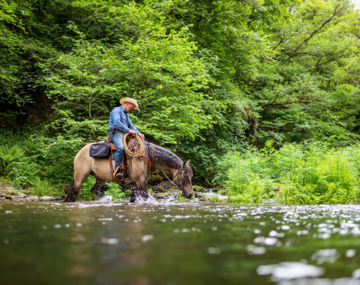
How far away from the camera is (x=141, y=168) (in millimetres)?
8086

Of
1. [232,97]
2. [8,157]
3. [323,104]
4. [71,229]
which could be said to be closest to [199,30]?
[232,97]

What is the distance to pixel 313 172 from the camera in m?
8.00

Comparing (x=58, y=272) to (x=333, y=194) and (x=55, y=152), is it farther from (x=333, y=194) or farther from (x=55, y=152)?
(x=55, y=152)

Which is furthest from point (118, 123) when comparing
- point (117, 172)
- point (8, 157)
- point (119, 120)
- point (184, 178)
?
point (8, 157)

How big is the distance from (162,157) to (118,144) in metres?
1.13

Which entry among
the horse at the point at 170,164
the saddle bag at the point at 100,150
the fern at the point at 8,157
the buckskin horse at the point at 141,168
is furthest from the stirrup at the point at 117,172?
the fern at the point at 8,157

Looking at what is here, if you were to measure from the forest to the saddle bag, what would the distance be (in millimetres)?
2209

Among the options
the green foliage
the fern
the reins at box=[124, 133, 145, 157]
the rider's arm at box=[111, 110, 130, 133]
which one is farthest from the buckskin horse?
the fern

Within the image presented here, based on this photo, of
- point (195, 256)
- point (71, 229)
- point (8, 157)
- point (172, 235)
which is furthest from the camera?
point (8, 157)

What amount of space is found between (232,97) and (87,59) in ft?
24.6

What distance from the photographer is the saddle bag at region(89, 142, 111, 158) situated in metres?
8.22

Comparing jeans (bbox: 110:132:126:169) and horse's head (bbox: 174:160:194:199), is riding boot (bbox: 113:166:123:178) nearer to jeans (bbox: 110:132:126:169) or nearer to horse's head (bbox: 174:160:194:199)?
jeans (bbox: 110:132:126:169)

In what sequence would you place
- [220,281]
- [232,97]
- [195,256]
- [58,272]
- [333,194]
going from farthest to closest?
[232,97] < [333,194] < [195,256] < [58,272] < [220,281]

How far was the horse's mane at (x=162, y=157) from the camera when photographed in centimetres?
830
